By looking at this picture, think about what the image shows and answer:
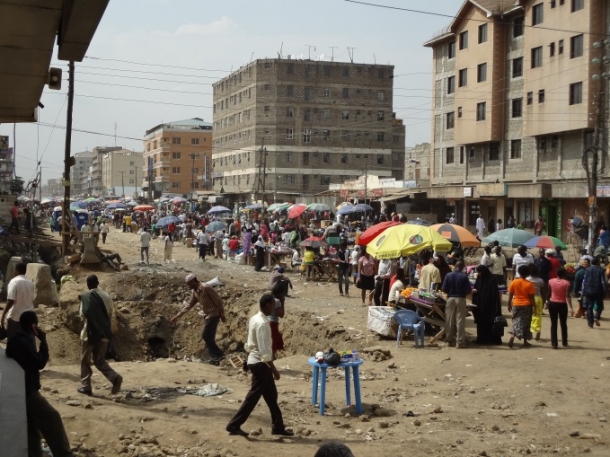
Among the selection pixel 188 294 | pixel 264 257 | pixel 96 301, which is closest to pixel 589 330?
pixel 96 301

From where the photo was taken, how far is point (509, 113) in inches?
1647

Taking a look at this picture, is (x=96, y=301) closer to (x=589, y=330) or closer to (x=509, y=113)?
(x=589, y=330)

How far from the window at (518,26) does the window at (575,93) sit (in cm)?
665

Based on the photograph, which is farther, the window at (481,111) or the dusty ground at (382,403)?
the window at (481,111)

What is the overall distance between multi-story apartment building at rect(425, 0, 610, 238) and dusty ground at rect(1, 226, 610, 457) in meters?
21.0

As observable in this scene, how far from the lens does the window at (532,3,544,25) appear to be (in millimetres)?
38466

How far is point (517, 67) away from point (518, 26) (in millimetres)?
2186

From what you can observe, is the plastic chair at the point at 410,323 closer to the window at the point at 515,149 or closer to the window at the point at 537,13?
the window at the point at 537,13

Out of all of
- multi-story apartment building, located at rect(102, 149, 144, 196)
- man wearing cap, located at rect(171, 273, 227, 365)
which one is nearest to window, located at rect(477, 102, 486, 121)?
man wearing cap, located at rect(171, 273, 227, 365)

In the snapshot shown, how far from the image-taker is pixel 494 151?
1706 inches

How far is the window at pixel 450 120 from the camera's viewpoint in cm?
4717

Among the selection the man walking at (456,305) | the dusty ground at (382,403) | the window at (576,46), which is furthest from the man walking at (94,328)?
the window at (576,46)

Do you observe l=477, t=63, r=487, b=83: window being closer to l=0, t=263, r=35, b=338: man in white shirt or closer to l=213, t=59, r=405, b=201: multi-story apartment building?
l=0, t=263, r=35, b=338: man in white shirt

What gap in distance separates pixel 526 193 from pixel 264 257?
15.5m
